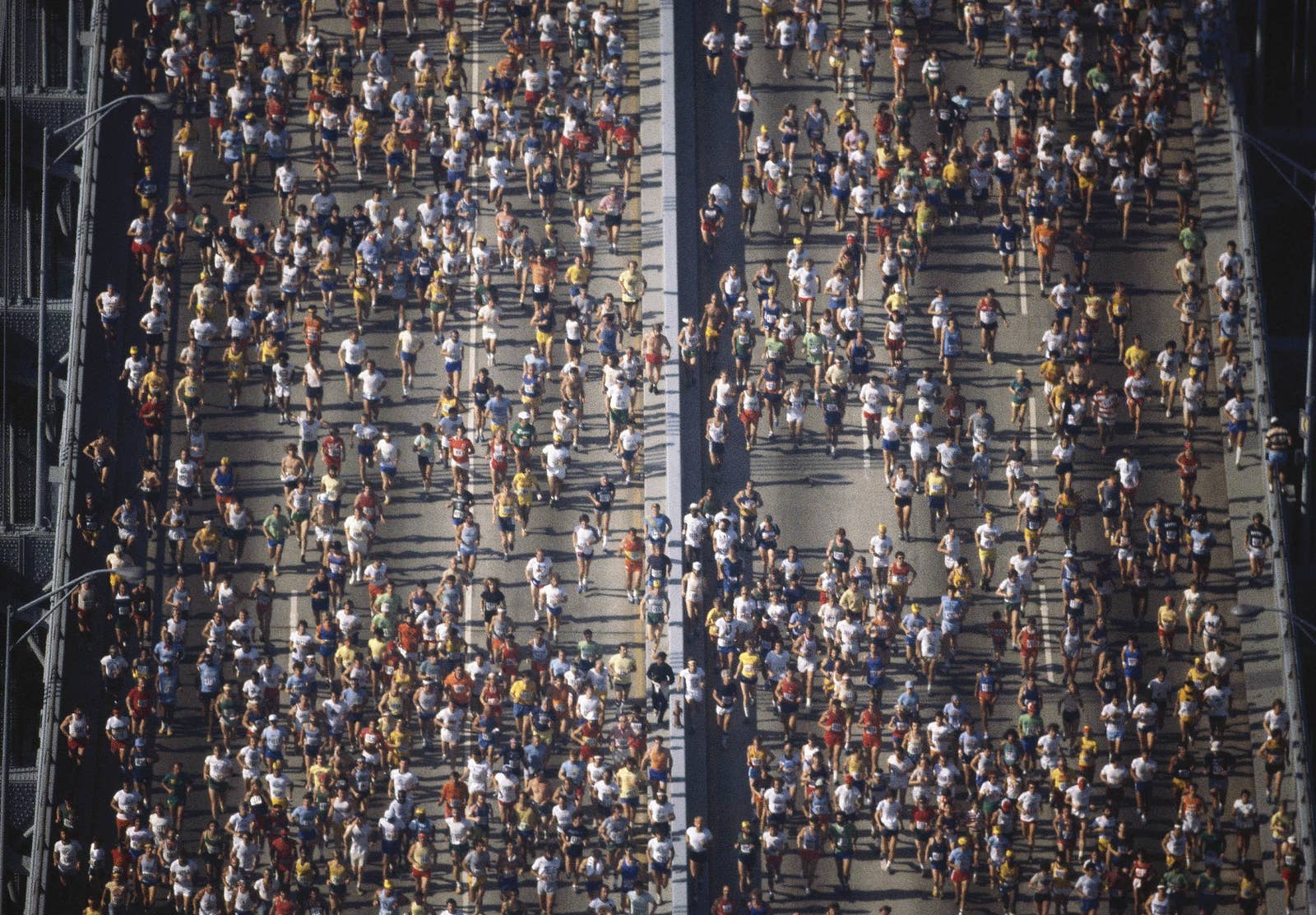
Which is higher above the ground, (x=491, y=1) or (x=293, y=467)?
(x=491, y=1)

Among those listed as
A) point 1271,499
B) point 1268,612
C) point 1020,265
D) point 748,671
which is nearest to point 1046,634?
point 1268,612

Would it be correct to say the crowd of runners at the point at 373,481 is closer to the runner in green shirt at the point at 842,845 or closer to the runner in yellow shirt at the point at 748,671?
the runner in yellow shirt at the point at 748,671

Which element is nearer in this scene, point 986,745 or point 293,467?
point 986,745

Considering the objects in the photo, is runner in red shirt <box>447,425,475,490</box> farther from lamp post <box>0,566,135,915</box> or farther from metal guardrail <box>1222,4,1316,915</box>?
metal guardrail <box>1222,4,1316,915</box>

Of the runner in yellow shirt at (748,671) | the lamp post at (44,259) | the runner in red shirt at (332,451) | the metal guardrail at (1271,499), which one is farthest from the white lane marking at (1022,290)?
the lamp post at (44,259)

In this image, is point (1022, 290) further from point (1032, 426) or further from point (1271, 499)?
point (1271, 499)

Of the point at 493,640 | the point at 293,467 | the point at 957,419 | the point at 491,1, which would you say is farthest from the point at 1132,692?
the point at 491,1

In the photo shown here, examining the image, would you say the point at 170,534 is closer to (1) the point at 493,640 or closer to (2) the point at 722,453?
(1) the point at 493,640
